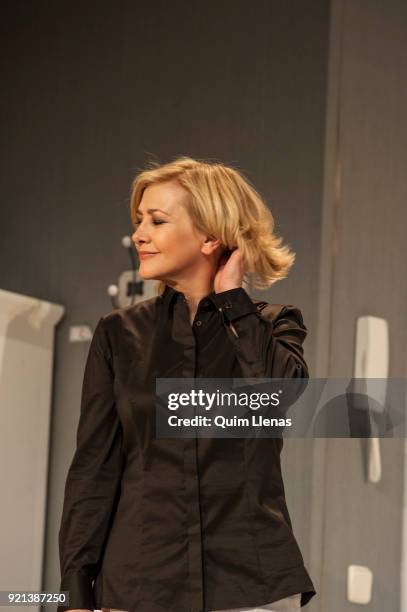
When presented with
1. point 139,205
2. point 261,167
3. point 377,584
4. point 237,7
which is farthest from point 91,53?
point 377,584

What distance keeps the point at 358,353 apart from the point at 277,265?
65cm

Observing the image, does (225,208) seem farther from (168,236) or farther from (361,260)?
(361,260)

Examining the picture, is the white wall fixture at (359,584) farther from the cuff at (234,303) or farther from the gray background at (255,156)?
the cuff at (234,303)

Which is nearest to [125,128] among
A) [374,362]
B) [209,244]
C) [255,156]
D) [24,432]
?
[255,156]

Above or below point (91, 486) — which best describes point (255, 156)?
above

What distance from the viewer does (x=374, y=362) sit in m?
1.82

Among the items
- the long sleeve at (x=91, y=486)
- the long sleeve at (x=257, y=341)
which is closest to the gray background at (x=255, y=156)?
the long sleeve at (x=257, y=341)

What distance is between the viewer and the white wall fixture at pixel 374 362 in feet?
5.72

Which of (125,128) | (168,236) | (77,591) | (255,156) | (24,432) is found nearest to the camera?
(77,591)

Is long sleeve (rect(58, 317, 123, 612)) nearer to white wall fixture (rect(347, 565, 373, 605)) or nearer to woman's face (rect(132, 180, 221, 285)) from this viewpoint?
woman's face (rect(132, 180, 221, 285))

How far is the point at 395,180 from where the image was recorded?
182 cm

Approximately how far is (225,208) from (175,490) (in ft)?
1.19

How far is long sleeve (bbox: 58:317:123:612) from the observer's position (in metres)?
1.10

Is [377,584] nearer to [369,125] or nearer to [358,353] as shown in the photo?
[358,353]
